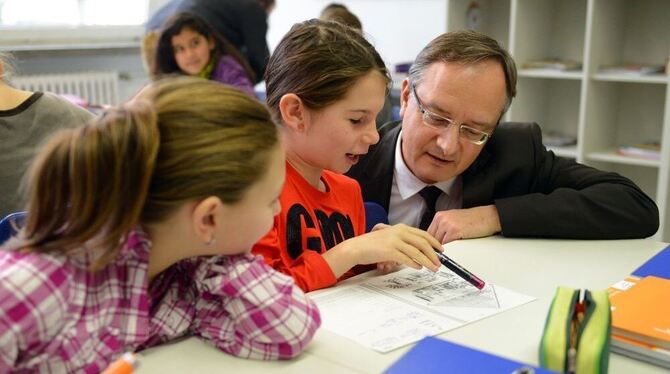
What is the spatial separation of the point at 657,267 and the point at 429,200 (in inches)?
23.4

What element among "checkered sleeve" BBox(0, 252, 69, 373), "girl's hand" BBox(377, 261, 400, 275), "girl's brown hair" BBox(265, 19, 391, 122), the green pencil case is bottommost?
"girl's hand" BBox(377, 261, 400, 275)

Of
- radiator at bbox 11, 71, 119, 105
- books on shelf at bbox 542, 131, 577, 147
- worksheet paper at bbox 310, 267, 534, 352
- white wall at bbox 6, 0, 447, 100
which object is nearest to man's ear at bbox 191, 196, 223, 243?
worksheet paper at bbox 310, 267, 534, 352

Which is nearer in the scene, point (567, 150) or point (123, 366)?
point (123, 366)

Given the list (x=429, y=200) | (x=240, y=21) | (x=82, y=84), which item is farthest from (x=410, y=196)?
(x=82, y=84)

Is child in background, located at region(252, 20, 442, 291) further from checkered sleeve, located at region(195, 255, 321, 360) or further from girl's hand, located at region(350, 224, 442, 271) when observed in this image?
checkered sleeve, located at region(195, 255, 321, 360)

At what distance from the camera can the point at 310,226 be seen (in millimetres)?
1330

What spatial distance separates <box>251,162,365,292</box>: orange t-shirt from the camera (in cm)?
120

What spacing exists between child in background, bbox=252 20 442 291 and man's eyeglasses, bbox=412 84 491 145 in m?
0.30

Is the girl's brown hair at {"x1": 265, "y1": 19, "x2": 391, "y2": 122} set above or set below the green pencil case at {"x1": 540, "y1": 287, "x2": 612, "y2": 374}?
above

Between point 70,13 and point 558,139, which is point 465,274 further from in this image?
point 70,13

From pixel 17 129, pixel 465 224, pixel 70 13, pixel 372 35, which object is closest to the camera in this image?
pixel 465 224

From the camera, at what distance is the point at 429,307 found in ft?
3.75

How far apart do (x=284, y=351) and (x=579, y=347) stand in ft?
1.30

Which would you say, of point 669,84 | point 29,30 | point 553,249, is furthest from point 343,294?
point 29,30
